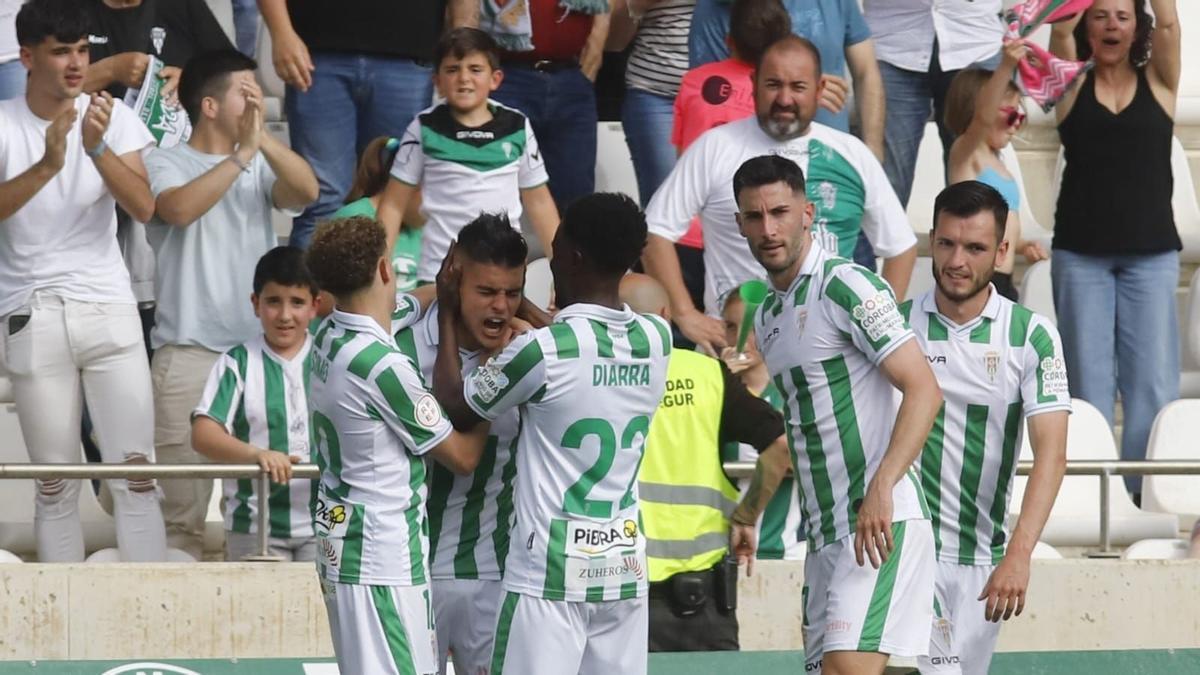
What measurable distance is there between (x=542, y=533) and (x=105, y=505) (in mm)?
3173

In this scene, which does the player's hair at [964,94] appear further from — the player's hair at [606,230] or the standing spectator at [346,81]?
the player's hair at [606,230]

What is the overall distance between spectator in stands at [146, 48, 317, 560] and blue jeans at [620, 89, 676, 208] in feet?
5.95

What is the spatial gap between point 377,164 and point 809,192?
1668mm

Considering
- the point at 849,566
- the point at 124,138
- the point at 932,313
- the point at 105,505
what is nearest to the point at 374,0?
the point at 124,138

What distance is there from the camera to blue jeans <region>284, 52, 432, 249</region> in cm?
912

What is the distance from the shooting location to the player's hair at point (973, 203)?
6934mm

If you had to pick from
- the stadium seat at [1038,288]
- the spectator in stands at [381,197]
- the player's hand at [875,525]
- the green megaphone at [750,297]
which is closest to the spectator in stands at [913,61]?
the stadium seat at [1038,288]

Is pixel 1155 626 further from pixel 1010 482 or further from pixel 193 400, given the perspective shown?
pixel 193 400

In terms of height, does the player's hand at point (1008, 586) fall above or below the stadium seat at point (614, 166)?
below

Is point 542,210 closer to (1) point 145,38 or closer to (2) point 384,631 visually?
(1) point 145,38

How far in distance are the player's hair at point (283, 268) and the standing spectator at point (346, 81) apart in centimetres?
106

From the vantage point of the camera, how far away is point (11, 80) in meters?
9.38

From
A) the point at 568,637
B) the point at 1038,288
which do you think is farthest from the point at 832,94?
the point at 568,637

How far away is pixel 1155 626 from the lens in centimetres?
850
